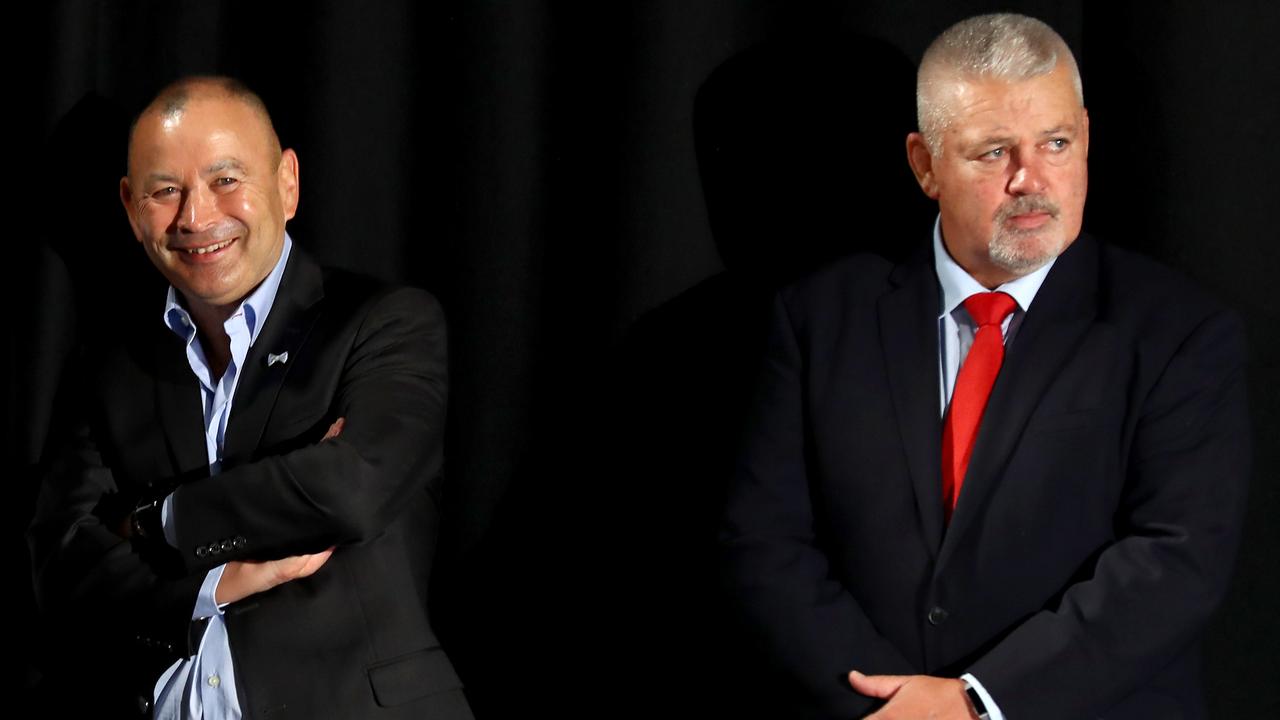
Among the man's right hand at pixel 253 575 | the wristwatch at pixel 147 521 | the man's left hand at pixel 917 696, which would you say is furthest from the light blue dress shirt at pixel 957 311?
the wristwatch at pixel 147 521

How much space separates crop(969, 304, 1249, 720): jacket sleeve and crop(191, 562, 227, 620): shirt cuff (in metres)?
1.12

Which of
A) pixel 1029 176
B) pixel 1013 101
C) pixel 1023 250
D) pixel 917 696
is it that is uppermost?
pixel 1013 101

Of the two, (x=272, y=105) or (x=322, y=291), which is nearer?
(x=322, y=291)

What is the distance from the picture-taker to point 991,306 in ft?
7.11

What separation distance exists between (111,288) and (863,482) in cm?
158

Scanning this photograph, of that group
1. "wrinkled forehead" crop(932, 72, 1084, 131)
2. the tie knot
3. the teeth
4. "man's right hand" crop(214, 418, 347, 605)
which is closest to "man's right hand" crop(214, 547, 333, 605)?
"man's right hand" crop(214, 418, 347, 605)

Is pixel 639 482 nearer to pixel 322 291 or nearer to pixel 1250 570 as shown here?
pixel 322 291

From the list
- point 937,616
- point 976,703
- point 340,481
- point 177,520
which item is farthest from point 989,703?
point 177,520

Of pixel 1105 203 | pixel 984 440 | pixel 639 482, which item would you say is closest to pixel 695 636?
pixel 639 482

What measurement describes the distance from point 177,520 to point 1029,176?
133 cm

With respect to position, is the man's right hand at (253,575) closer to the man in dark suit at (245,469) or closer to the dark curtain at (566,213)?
the man in dark suit at (245,469)

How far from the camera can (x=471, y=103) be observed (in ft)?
9.21

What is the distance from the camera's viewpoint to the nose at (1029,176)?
6.88ft

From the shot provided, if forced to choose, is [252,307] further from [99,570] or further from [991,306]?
[991,306]
